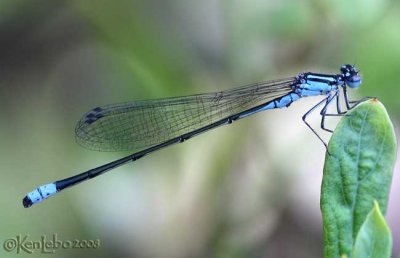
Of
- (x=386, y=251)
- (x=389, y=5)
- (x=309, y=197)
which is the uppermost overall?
(x=389, y=5)

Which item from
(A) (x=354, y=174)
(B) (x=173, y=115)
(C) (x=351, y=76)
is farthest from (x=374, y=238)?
(B) (x=173, y=115)

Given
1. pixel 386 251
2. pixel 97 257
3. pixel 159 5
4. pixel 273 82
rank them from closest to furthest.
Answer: pixel 386 251
pixel 97 257
pixel 273 82
pixel 159 5

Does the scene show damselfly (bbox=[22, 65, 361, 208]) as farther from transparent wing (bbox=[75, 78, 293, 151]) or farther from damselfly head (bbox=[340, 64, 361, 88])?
damselfly head (bbox=[340, 64, 361, 88])

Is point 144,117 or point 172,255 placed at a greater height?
point 144,117

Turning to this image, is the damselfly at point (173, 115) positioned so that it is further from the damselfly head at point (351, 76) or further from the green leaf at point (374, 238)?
the green leaf at point (374, 238)

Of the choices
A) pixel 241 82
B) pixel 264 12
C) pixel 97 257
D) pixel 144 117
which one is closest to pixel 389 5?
pixel 264 12

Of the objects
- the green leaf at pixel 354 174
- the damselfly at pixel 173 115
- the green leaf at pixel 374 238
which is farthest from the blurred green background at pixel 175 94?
the green leaf at pixel 374 238

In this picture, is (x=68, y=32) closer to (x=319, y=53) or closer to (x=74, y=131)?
(x=74, y=131)

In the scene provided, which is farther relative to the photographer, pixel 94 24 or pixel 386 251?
pixel 94 24
